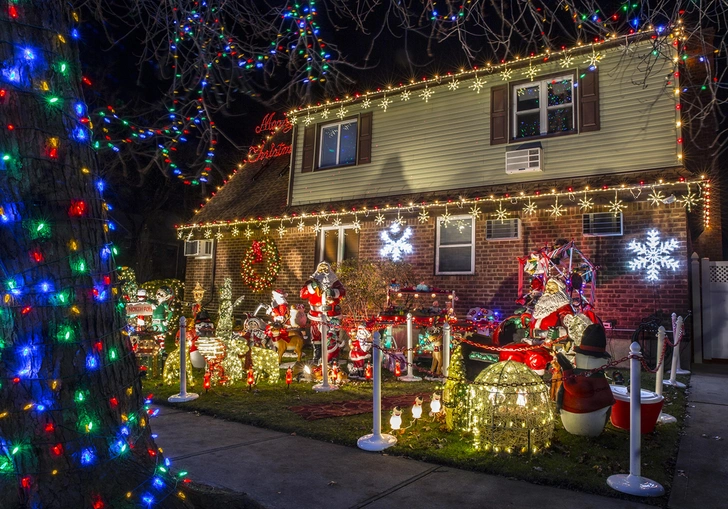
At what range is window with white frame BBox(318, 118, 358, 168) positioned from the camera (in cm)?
1512

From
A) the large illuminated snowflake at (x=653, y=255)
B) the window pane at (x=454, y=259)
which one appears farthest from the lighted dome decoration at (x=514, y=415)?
the window pane at (x=454, y=259)

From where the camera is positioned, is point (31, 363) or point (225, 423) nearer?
point (31, 363)

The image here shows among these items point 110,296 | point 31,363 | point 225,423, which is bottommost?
point 225,423

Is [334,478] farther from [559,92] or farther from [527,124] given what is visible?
[559,92]

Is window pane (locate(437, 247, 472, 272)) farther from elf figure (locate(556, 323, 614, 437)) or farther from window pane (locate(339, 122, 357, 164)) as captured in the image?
elf figure (locate(556, 323, 614, 437))

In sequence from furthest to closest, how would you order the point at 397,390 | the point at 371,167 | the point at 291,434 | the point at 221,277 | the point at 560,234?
1. the point at 221,277
2. the point at 371,167
3. the point at 560,234
4. the point at 397,390
5. the point at 291,434

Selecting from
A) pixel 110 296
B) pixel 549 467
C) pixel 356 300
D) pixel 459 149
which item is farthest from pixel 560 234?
pixel 110 296

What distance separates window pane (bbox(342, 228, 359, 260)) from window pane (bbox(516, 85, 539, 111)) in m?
5.33

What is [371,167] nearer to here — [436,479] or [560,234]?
[560,234]

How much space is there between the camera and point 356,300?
12.2 m

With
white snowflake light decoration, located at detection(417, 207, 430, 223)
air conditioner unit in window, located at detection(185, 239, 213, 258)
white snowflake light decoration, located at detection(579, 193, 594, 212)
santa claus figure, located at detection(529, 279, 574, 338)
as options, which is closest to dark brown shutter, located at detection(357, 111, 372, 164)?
white snowflake light decoration, located at detection(417, 207, 430, 223)

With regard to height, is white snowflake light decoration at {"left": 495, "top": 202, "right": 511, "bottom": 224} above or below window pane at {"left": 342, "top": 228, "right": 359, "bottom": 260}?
above

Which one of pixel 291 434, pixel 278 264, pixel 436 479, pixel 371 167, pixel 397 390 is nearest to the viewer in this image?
pixel 436 479

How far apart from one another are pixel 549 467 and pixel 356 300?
7.77 m
